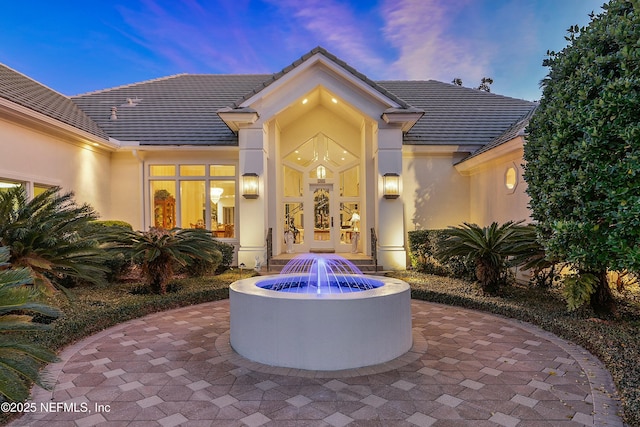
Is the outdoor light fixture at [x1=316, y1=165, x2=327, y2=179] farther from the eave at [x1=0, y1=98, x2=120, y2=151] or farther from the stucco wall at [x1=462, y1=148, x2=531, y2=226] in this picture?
the eave at [x1=0, y1=98, x2=120, y2=151]

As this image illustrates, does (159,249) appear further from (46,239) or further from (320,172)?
(320,172)

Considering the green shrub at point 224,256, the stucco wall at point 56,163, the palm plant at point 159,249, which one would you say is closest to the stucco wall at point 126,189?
the stucco wall at point 56,163

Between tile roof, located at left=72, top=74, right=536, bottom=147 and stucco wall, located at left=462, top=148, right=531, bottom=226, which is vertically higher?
tile roof, located at left=72, top=74, right=536, bottom=147

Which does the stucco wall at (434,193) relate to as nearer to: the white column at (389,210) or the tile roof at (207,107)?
the tile roof at (207,107)

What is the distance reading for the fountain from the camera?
4.43m

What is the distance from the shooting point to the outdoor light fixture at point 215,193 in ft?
42.0

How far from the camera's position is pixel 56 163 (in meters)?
9.79

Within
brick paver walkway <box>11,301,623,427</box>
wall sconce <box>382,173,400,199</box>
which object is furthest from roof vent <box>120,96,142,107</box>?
brick paver walkway <box>11,301,623,427</box>

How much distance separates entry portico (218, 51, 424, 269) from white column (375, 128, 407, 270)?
0.10 ft

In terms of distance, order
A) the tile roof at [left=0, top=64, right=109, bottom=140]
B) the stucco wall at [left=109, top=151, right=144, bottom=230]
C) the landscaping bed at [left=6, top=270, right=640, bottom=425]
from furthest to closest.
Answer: the stucco wall at [left=109, top=151, right=144, bottom=230] < the tile roof at [left=0, top=64, right=109, bottom=140] < the landscaping bed at [left=6, top=270, right=640, bottom=425]

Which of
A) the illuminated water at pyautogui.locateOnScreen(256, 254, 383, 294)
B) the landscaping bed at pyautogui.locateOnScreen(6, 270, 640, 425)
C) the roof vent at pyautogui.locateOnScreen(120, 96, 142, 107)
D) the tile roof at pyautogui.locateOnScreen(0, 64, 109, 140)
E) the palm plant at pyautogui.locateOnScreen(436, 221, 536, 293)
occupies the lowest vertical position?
the landscaping bed at pyautogui.locateOnScreen(6, 270, 640, 425)

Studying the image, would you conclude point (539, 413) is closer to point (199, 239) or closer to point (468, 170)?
point (199, 239)

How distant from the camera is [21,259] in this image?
18.0 feet

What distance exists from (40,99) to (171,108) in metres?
4.60
